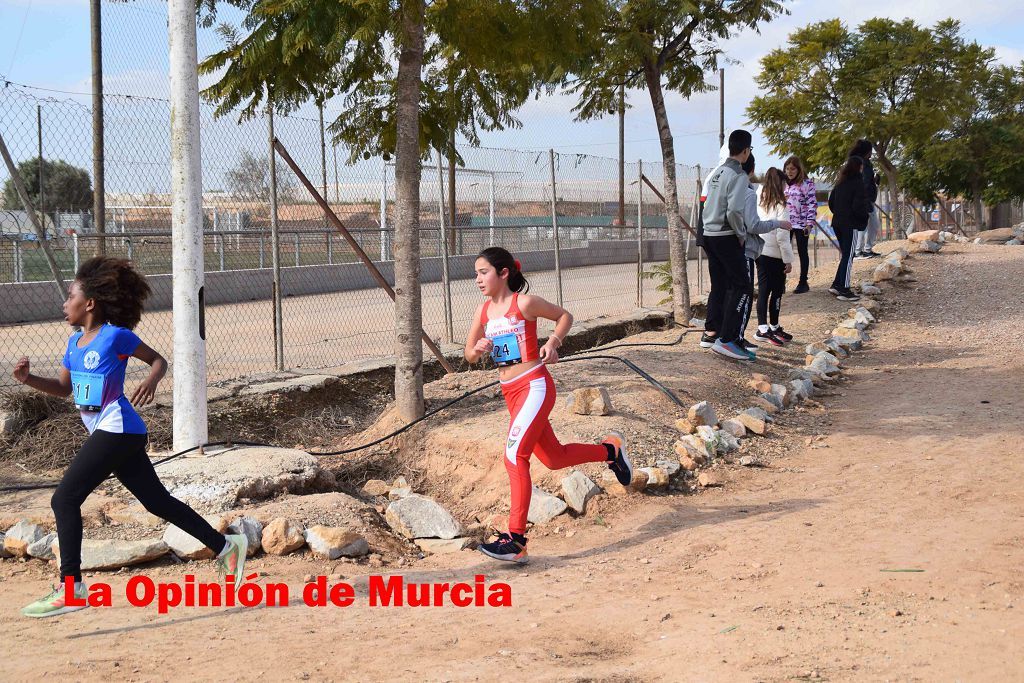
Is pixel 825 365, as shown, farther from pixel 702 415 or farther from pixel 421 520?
pixel 421 520

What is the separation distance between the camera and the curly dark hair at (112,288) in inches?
182

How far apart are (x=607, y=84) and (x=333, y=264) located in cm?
920

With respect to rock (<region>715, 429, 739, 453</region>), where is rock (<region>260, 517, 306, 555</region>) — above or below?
below

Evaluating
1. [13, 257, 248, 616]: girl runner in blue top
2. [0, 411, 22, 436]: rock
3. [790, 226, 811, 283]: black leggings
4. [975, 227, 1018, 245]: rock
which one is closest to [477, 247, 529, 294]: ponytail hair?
[13, 257, 248, 616]: girl runner in blue top

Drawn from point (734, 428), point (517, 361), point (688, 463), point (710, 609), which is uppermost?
point (517, 361)

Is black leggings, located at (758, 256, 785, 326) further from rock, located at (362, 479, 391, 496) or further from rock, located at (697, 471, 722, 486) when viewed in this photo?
rock, located at (362, 479, 391, 496)

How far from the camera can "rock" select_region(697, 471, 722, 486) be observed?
21.4 feet

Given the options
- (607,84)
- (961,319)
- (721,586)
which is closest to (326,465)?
(721,586)

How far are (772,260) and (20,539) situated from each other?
793cm

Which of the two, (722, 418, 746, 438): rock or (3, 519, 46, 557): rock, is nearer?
(3, 519, 46, 557): rock

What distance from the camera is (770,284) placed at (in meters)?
10.7

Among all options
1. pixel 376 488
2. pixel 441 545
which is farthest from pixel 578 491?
pixel 376 488

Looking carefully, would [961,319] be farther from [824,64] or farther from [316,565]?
[824,64]

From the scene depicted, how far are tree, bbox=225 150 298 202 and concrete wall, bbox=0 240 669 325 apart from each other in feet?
21.6
